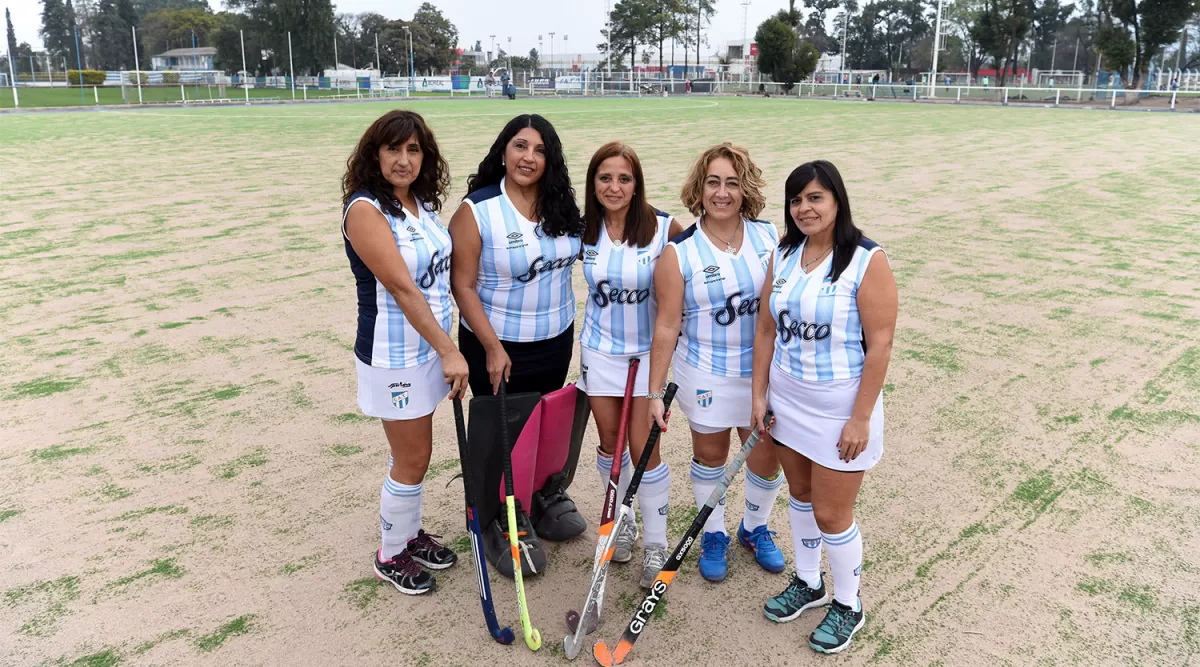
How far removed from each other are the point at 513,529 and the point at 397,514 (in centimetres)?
54

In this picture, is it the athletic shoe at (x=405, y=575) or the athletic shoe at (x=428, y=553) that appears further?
the athletic shoe at (x=428, y=553)

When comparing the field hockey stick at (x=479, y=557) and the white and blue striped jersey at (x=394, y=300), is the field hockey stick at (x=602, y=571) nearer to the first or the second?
the field hockey stick at (x=479, y=557)

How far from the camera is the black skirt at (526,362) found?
11.0ft

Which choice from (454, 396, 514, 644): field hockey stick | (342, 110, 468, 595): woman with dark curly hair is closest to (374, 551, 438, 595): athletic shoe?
(342, 110, 468, 595): woman with dark curly hair

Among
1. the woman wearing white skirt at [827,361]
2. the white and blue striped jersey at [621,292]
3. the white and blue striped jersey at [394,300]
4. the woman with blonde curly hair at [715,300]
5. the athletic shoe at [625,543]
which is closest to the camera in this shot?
the woman wearing white skirt at [827,361]

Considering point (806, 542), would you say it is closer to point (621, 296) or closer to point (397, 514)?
point (621, 296)

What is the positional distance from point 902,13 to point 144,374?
10029cm

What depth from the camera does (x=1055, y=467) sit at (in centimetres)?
421

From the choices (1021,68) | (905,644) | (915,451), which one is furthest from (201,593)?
(1021,68)

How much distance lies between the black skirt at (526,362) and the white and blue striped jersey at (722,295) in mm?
606

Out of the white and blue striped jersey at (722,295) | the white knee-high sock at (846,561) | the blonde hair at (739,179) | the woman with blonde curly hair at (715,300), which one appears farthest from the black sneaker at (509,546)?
the blonde hair at (739,179)

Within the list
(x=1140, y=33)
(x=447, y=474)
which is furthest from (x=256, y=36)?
(x=447, y=474)

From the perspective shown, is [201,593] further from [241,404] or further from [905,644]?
[905,644]

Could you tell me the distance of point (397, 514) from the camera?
320 centimetres
